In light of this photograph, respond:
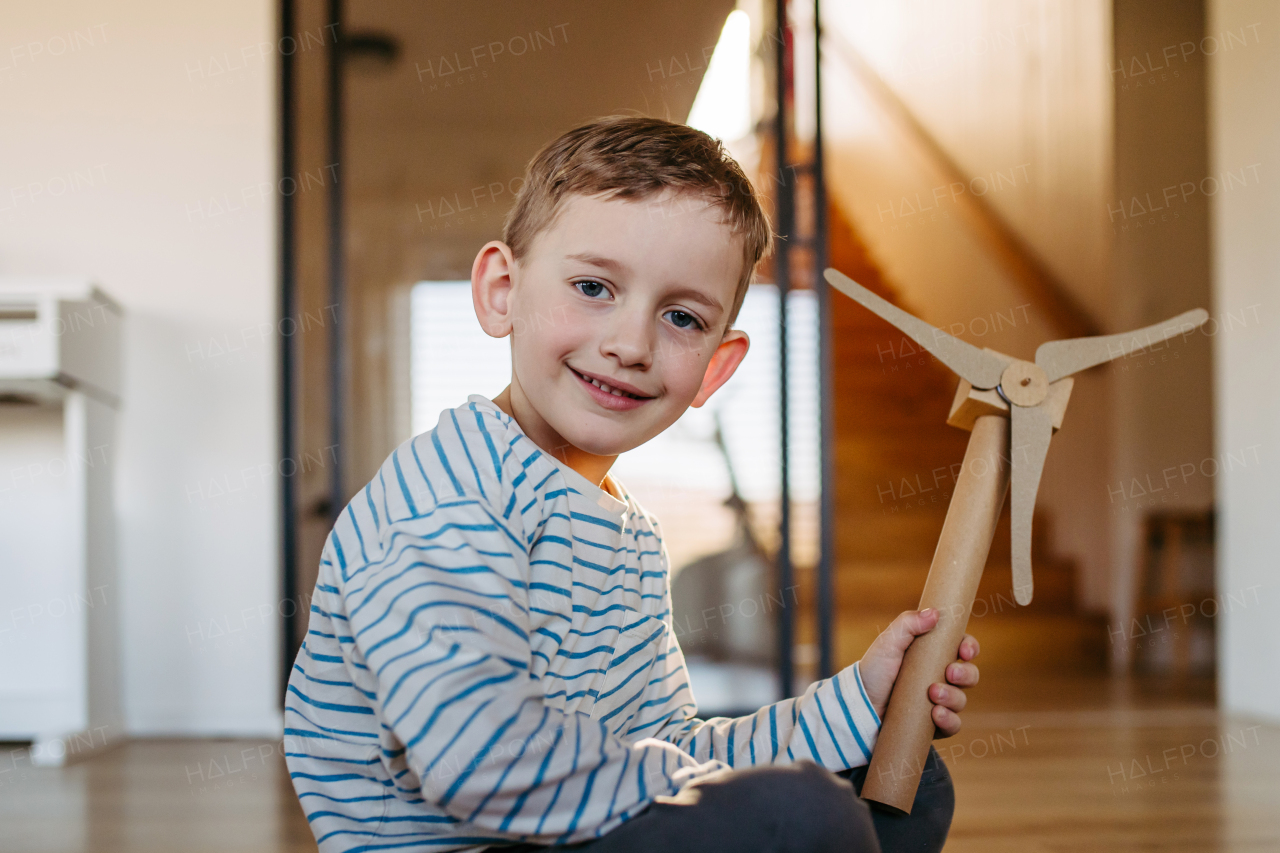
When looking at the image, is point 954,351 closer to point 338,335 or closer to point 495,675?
point 495,675

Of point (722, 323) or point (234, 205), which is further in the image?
point (234, 205)

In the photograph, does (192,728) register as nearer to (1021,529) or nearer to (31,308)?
(31,308)

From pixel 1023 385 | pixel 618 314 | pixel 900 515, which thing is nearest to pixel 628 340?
pixel 618 314

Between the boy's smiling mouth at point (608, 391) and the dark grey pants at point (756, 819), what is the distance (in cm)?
24

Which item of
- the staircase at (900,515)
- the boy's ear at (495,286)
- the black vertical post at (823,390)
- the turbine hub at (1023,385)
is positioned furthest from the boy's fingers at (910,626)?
the staircase at (900,515)

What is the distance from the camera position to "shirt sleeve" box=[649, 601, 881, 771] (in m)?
0.70

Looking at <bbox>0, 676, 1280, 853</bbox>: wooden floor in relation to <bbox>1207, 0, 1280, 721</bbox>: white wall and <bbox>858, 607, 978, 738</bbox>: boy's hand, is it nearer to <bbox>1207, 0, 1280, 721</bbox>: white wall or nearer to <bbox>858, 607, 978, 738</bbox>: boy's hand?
<bbox>1207, 0, 1280, 721</bbox>: white wall

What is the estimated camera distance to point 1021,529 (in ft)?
2.02

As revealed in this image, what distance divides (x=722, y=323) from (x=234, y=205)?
1.81 meters

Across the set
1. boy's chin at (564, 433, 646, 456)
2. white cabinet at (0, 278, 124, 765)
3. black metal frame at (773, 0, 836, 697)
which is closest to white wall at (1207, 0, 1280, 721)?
black metal frame at (773, 0, 836, 697)

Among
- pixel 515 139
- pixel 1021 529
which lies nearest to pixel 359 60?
pixel 515 139

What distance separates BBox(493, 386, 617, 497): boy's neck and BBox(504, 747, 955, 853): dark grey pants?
0.25 m

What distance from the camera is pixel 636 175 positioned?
0.65 metres

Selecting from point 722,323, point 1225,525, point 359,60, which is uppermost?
point 359,60
